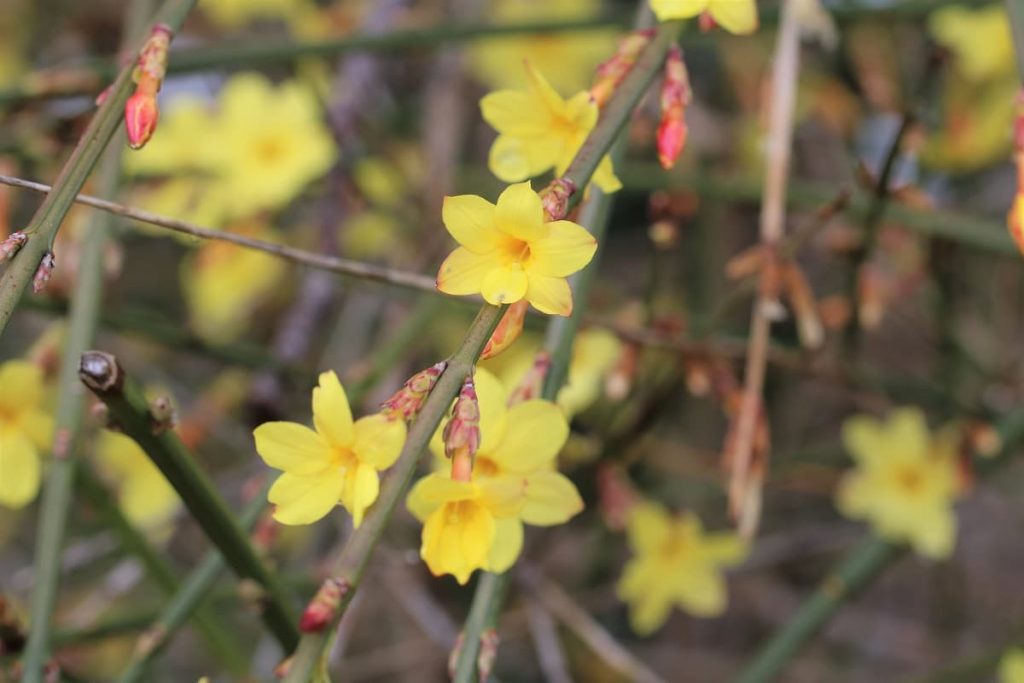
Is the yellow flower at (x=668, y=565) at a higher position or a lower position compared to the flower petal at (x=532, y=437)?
higher

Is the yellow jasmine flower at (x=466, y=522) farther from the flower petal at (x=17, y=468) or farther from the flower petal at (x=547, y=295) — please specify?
the flower petal at (x=17, y=468)

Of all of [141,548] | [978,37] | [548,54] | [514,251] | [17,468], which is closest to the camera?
[514,251]

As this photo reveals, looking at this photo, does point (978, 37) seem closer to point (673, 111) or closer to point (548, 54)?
point (548, 54)

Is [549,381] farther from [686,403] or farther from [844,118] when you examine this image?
[844,118]

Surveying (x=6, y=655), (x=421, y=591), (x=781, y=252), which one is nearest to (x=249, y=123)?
(x=421, y=591)

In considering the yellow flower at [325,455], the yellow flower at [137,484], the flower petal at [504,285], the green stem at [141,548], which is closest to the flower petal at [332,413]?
the yellow flower at [325,455]

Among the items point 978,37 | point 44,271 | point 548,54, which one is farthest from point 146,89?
point 978,37
